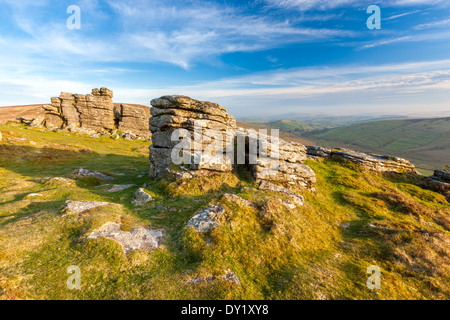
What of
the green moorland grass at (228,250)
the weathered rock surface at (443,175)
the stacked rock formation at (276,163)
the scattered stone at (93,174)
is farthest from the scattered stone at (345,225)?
the scattered stone at (93,174)

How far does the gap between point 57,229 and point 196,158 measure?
12743 mm

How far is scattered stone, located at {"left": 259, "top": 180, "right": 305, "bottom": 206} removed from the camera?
1774cm

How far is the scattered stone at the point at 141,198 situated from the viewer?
56.9 feet

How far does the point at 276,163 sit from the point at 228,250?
1320 cm

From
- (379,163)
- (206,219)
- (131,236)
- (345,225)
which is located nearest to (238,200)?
(206,219)

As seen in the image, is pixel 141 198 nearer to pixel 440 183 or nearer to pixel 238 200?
pixel 238 200

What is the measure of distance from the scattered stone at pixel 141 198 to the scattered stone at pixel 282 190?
35.9 ft

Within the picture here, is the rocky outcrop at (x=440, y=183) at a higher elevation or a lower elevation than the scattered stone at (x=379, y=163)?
lower

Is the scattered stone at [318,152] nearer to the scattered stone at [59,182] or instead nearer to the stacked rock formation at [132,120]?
the scattered stone at [59,182]

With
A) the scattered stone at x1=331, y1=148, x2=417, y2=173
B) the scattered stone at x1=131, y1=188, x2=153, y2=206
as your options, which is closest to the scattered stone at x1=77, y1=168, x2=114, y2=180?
the scattered stone at x1=131, y1=188, x2=153, y2=206

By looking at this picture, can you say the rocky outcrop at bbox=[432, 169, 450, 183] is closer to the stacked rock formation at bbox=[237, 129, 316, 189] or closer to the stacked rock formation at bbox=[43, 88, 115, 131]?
the stacked rock formation at bbox=[237, 129, 316, 189]

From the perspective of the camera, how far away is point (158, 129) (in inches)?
1050

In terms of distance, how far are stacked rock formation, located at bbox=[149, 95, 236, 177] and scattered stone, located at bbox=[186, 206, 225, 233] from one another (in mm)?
8081

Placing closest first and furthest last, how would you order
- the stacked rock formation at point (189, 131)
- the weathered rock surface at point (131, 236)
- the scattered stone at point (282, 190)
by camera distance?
the weathered rock surface at point (131, 236) → the scattered stone at point (282, 190) → the stacked rock formation at point (189, 131)
